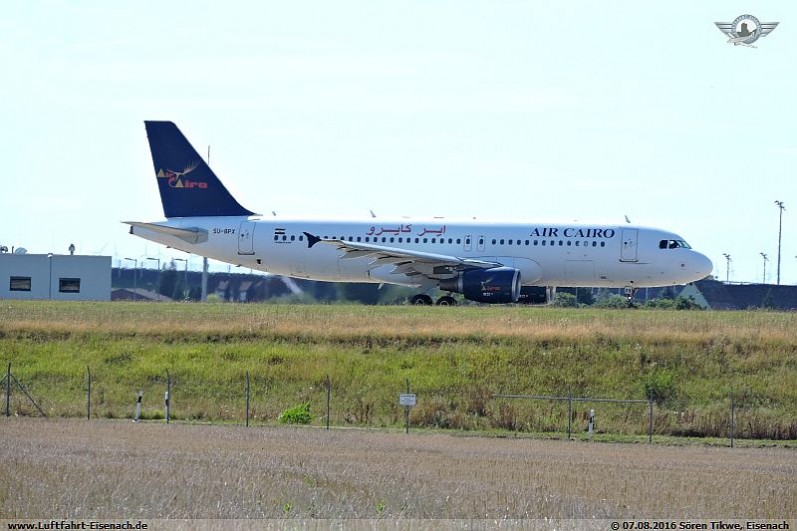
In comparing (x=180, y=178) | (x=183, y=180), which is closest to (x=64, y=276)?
(x=180, y=178)

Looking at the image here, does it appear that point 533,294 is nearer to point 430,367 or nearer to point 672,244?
point 672,244

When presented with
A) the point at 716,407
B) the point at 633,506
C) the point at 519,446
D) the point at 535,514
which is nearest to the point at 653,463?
the point at 519,446

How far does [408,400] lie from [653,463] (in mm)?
7938

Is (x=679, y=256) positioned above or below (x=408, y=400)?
above

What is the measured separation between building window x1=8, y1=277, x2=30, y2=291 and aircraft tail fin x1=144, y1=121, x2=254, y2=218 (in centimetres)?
1453

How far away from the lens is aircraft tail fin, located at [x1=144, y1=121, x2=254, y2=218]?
175ft

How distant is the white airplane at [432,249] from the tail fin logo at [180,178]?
0.14 ft

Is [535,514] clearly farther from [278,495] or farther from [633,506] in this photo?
[278,495]

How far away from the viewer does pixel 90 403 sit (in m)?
33.4

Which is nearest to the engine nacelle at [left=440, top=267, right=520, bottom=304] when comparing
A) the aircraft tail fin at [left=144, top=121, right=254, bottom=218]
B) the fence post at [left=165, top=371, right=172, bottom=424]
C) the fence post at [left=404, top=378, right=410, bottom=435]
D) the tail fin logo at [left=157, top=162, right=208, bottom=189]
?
the aircraft tail fin at [left=144, top=121, right=254, bottom=218]

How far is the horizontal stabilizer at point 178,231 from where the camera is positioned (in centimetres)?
5216

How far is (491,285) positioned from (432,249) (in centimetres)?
419

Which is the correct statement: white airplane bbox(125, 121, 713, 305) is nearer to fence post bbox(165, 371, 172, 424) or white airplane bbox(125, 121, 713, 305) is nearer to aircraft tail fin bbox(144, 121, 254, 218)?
aircraft tail fin bbox(144, 121, 254, 218)

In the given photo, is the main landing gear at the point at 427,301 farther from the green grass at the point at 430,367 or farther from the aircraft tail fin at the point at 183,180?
the aircraft tail fin at the point at 183,180
